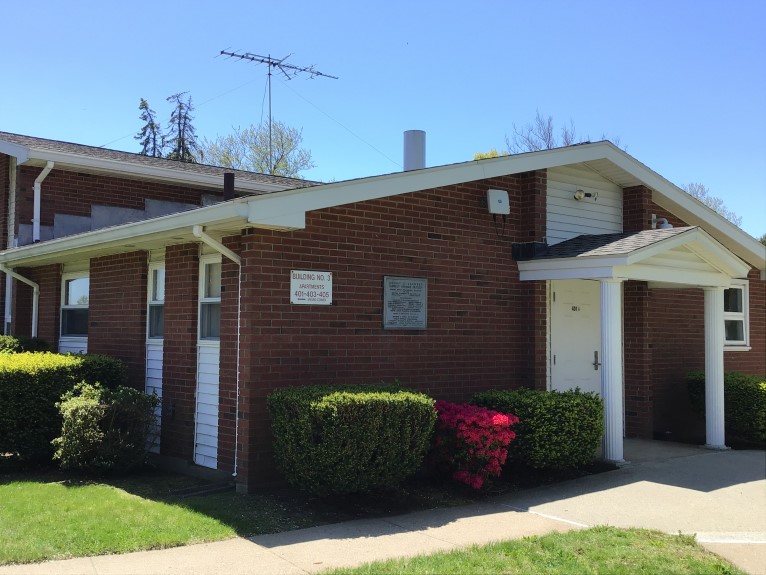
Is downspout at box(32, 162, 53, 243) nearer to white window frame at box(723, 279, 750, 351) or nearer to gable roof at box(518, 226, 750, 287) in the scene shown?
gable roof at box(518, 226, 750, 287)

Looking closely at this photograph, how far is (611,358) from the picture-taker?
895cm

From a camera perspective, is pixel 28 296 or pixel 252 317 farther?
pixel 28 296

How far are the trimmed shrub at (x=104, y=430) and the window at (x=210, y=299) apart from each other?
3.45ft

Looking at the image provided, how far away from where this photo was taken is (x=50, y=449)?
8617mm

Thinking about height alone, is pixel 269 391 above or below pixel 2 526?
above

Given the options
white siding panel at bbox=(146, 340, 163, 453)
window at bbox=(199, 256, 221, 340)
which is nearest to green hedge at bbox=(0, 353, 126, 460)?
white siding panel at bbox=(146, 340, 163, 453)

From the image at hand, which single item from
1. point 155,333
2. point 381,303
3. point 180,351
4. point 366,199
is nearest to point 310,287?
point 381,303

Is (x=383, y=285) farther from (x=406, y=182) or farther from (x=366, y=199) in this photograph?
(x=406, y=182)

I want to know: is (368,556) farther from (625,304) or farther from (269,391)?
(625,304)

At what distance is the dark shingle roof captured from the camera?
352 inches

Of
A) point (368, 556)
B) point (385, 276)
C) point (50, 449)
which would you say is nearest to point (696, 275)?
point (385, 276)

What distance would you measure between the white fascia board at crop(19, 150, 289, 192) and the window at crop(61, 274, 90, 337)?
197 centimetres

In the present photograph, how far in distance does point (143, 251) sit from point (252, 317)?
3.16 m

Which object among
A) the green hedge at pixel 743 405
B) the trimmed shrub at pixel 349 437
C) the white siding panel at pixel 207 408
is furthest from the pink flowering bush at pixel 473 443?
the green hedge at pixel 743 405
